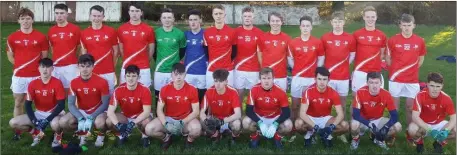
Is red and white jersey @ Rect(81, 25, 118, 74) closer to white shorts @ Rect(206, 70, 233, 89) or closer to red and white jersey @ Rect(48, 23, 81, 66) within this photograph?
red and white jersey @ Rect(48, 23, 81, 66)

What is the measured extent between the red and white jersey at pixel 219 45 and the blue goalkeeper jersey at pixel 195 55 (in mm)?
102

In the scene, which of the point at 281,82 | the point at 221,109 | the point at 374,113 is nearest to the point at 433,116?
the point at 374,113

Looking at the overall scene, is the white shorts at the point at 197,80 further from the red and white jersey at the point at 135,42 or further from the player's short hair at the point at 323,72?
the player's short hair at the point at 323,72

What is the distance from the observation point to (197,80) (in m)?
7.06

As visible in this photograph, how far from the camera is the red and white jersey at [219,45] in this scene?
6.84m

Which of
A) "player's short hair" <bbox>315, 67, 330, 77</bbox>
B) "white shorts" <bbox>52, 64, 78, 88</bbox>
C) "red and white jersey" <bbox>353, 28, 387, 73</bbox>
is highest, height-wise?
"red and white jersey" <bbox>353, 28, 387, 73</bbox>

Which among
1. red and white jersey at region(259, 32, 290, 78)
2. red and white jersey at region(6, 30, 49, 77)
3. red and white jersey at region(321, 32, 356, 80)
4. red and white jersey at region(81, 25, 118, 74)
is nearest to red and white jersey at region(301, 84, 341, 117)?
red and white jersey at region(321, 32, 356, 80)

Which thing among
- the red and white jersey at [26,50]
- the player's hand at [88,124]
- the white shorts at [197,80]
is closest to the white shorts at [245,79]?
the white shorts at [197,80]

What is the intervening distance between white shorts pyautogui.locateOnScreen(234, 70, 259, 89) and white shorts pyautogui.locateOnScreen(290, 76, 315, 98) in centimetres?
57

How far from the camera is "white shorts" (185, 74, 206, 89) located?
7.03 meters

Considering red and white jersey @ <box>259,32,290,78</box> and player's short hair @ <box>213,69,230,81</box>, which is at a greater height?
red and white jersey @ <box>259,32,290,78</box>

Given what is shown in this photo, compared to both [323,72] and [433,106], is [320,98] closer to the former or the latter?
[323,72]

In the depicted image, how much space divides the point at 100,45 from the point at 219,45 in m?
1.76

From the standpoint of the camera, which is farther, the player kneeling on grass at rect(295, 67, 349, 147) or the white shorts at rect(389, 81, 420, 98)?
the white shorts at rect(389, 81, 420, 98)
